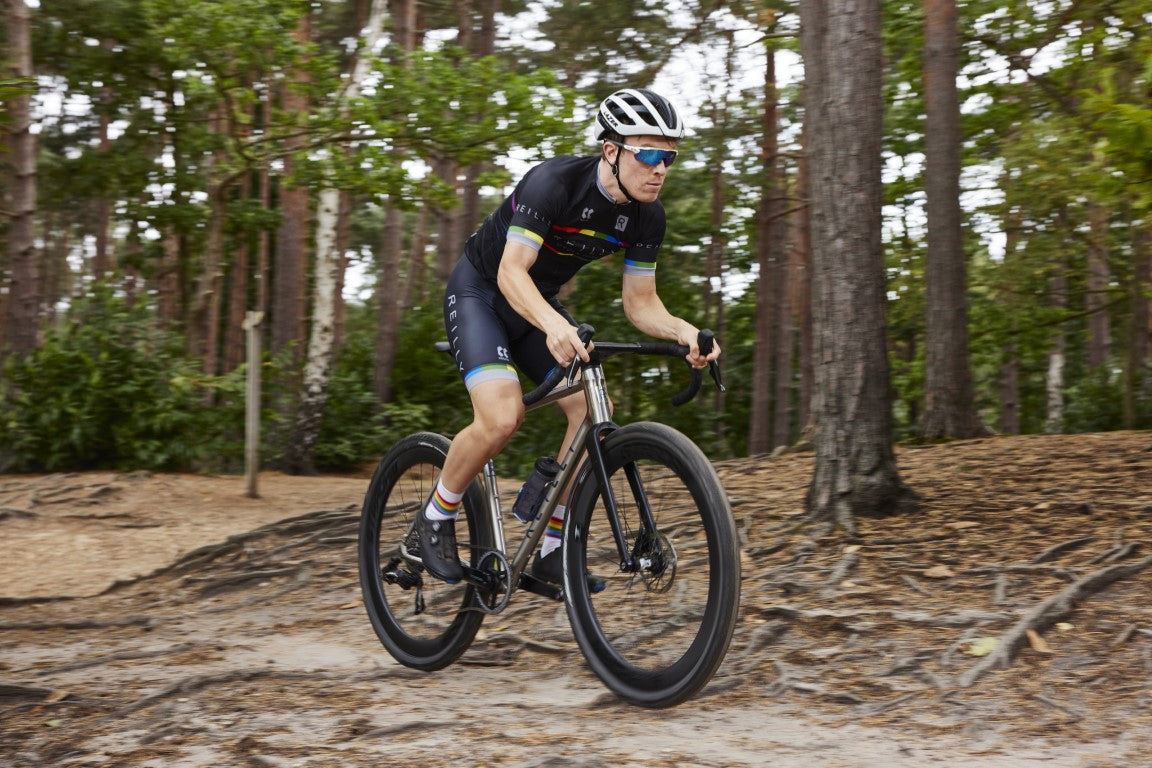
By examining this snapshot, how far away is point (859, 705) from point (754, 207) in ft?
53.2

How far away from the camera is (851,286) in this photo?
6504 mm

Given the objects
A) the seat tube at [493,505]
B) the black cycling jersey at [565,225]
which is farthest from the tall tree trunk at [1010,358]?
the seat tube at [493,505]

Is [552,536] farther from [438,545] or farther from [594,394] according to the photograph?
[594,394]

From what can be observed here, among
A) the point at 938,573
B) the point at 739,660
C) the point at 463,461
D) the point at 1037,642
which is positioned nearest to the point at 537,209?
the point at 463,461

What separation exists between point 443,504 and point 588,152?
38.4 feet

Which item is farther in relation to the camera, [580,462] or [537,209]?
[580,462]

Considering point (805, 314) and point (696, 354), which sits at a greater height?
point (805, 314)

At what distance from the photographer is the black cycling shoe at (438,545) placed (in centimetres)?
452

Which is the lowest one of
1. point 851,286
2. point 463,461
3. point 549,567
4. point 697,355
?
point 549,567

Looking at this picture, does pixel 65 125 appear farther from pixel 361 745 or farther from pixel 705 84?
pixel 361 745

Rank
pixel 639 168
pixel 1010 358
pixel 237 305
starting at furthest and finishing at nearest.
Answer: pixel 237 305
pixel 1010 358
pixel 639 168

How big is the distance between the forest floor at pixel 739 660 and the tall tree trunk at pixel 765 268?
10500 mm

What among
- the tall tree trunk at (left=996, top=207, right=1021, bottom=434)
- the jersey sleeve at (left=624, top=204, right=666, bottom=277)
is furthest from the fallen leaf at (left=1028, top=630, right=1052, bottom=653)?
the tall tree trunk at (left=996, top=207, right=1021, bottom=434)

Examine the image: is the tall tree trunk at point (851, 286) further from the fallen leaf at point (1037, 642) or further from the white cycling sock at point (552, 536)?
the white cycling sock at point (552, 536)
